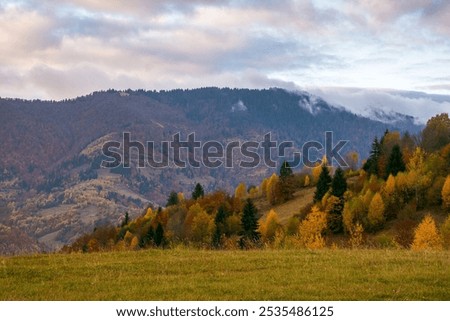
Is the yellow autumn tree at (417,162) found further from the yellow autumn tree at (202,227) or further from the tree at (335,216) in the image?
the yellow autumn tree at (202,227)

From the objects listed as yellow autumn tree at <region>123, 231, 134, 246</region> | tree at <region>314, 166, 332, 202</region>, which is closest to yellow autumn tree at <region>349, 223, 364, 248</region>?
tree at <region>314, 166, 332, 202</region>

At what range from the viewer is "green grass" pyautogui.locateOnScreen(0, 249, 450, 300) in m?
17.6

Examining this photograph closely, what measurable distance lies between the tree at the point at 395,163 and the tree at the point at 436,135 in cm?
1964

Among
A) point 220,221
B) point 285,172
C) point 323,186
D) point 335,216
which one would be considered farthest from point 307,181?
point 335,216

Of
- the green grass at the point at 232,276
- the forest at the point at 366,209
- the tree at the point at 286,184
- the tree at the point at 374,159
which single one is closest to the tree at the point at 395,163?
the forest at the point at 366,209

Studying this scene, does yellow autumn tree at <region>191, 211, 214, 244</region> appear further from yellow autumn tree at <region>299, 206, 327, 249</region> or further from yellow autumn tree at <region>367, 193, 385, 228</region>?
yellow autumn tree at <region>367, 193, 385, 228</region>

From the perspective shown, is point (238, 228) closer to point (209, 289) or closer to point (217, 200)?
point (217, 200)

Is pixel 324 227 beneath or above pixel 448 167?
beneath

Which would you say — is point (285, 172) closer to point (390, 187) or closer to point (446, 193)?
point (390, 187)

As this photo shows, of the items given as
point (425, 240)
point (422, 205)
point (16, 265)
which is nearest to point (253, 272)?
point (16, 265)

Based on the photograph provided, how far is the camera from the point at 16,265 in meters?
22.9

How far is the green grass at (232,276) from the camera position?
57.7 feet

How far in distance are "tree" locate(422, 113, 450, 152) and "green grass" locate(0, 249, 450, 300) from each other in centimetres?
14173

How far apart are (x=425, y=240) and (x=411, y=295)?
74.2 meters
